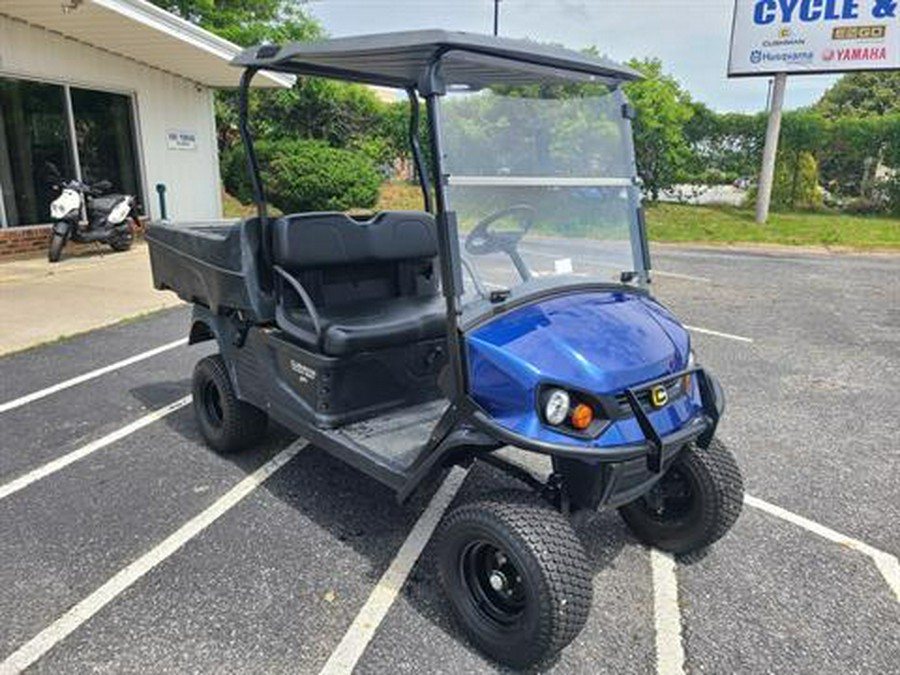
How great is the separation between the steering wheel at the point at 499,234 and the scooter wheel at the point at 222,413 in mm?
1718

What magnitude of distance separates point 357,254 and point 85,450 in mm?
1870

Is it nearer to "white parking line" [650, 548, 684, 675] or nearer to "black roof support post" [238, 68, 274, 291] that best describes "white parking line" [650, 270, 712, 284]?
"white parking line" [650, 548, 684, 675]

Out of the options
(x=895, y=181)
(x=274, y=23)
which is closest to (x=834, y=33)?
(x=895, y=181)

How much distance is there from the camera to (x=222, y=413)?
364 centimetres

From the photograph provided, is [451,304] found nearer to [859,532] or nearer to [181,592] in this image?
[181,592]

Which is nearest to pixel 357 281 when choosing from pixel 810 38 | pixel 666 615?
pixel 666 615

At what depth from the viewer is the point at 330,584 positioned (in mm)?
2580

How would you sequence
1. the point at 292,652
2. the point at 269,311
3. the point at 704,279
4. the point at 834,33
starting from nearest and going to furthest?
the point at 292,652 < the point at 269,311 < the point at 704,279 < the point at 834,33

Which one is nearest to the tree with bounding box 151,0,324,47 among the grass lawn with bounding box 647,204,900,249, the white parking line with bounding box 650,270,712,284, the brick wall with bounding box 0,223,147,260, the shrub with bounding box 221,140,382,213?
the shrub with bounding box 221,140,382,213

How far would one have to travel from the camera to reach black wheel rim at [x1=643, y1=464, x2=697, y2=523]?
2.70 meters

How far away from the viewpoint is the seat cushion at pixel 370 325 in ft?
9.53

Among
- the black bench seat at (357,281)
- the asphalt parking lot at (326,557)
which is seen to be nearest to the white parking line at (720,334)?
the asphalt parking lot at (326,557)

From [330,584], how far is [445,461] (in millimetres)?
704

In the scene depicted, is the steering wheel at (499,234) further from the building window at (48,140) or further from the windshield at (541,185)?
the building window at (48,140)
